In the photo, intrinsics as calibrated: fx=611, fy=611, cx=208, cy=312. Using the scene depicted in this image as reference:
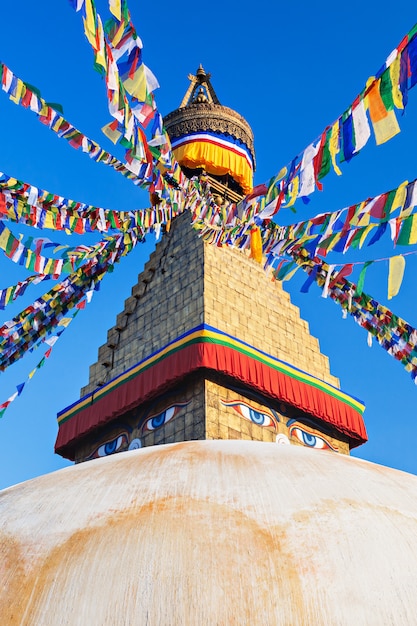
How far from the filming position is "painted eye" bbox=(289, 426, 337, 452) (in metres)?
8.76

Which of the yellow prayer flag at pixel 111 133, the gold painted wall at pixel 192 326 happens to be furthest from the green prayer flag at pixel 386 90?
the gold painted wall at pixel 192 326

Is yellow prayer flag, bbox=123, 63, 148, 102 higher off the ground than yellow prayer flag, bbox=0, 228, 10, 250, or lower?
higher

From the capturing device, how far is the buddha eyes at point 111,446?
29.3ft

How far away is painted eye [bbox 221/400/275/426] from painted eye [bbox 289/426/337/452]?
0.46 m

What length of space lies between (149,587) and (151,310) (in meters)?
7.69

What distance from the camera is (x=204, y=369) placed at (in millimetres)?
8031

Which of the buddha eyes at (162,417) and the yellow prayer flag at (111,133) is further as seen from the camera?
the buddha eyes at (162,417)

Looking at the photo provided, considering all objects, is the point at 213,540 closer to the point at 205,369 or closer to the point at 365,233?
the point at 365,233

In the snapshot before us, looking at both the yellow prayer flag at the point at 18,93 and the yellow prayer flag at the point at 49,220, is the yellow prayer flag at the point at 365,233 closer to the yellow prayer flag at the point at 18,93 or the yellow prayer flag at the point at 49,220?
the yellow prayer flag at the point at 18,93

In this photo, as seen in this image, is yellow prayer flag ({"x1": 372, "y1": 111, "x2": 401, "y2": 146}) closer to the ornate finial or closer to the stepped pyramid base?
the stepped pyramid base

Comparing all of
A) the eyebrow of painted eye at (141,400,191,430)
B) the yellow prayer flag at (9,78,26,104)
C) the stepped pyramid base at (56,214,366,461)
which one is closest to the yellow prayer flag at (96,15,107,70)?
the yellow prayer flag at (9,78,26,104)

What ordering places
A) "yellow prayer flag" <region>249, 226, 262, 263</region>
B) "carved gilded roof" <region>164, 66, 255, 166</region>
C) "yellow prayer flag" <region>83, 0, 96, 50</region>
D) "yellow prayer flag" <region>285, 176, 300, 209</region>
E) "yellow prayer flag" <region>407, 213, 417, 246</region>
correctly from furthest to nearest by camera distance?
"carved gilded roof" <region>164, 66, 255, 166</region>, "yellow prayer flag" <region>249, 226, 262, 263</region>, "yellow prayer flag" <region>285, 176, 300, 209</region>, "yellow prayer flag" <region>407, 213, 417, 246</region>, "yellow prayer flag" <region>83, 0, 96, 50</region>

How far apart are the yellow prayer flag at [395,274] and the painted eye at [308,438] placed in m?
4.27

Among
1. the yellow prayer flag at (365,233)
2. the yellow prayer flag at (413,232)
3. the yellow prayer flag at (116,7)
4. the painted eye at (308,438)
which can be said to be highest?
the yellow prayer flag at (116,7)
